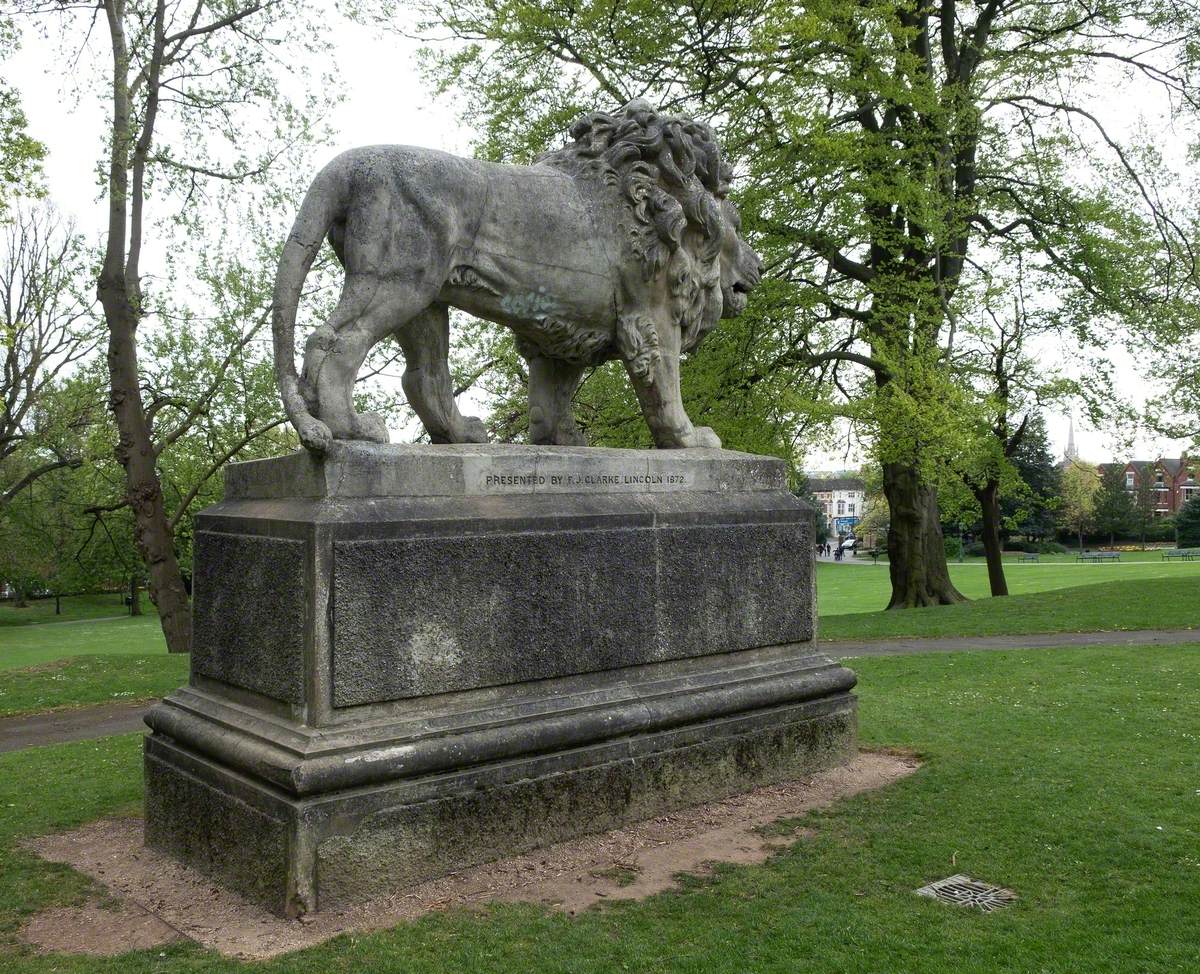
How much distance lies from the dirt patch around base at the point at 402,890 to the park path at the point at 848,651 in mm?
4179

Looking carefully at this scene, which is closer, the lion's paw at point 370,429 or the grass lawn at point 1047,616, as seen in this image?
the lion's paw at point 370,429

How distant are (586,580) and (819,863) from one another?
173 centimetres

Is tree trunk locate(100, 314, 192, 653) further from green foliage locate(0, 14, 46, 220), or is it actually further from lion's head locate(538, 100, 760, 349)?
lion's head locate(538, 100, 760, 349)

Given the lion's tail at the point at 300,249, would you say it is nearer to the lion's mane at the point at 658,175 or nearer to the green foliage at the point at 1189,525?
the lion's mane at the point at 658,175

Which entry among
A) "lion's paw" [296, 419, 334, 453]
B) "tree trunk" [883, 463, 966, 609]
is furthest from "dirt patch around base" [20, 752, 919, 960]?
"tree trunk" [883, 463, 966, 609]

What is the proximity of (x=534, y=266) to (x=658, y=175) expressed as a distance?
104cm

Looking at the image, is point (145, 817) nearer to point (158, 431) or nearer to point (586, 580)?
point (586, 580)

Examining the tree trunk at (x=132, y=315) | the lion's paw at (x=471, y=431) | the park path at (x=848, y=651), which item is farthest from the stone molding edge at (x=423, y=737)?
the tree trunk at (x=132, y=315)

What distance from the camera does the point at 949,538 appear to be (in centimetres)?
5194

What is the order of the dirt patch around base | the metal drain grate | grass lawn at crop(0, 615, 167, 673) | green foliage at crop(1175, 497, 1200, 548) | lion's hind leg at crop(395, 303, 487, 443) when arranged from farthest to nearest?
green foliage at crop(1175, 497, 1200, 548), grass lawn at crop(0, 615, 167, 673), lion's hind leg at crop(395, 303, 487, 443), the metal drain grate, the dirt patch around base

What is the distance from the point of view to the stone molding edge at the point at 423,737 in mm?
4121

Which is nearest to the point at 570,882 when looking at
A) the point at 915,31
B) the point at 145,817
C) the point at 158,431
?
the point at 145,817

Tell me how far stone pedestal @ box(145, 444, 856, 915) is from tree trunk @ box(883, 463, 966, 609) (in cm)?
1279

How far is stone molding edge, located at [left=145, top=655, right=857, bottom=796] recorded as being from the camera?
13.5ft
